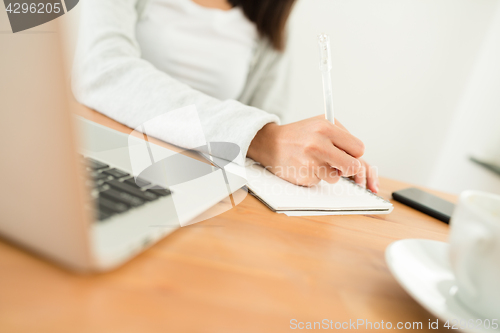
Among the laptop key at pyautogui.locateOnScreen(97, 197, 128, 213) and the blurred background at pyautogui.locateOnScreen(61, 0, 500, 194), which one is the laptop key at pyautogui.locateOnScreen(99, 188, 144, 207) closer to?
the laptop key at pyautogui.locateOnScreen(97, 197, 128, 213)

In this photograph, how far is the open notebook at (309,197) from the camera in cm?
28

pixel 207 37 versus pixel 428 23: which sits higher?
pixel 428 23

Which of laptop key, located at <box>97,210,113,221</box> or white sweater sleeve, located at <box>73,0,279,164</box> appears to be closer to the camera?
laptop key, located at <box>97,210,113,221</box>

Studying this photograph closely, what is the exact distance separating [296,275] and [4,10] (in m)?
0.18

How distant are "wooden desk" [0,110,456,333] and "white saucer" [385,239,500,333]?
15 mm

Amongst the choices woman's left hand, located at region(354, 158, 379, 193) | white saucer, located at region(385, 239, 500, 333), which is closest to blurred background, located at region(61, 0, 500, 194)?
woman's left hand, located at region(354, 158, 379, 193)

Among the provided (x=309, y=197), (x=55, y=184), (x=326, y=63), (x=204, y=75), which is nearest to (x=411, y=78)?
(x=204, y=75)

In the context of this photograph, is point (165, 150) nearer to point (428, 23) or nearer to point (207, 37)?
point (207, 37)

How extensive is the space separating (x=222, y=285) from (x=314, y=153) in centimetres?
21

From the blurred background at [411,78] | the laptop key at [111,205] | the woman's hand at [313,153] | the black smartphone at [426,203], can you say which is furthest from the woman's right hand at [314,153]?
the blurred background at [411,78]

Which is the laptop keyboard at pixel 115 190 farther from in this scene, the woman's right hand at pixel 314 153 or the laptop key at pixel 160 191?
the woman's right hand at pixel 314 153

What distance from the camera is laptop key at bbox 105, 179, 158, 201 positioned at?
0.18m

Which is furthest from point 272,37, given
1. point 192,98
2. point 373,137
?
point 373,137

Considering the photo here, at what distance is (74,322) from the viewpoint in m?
0.12
